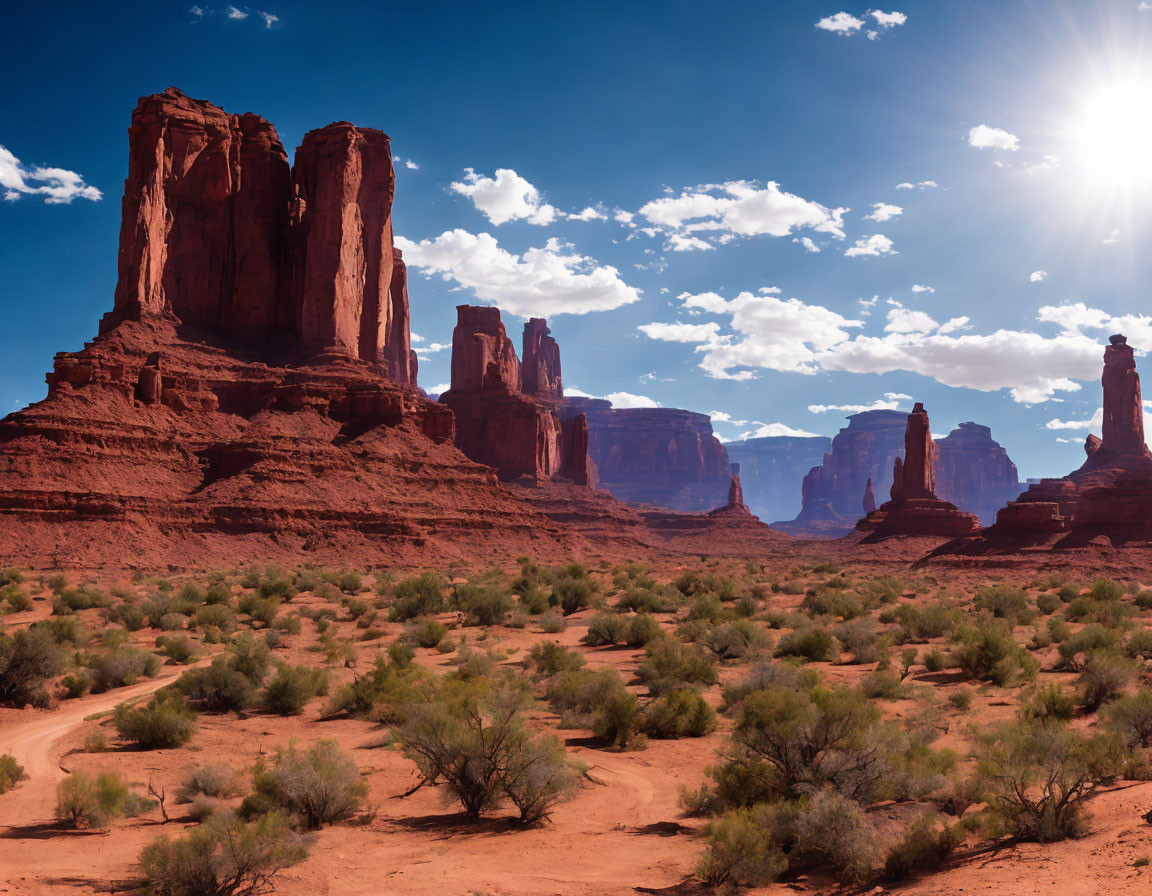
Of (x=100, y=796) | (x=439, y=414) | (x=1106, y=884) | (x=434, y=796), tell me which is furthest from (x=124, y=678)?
(x=439, y=414)

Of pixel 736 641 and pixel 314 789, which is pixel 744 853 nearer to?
pixel 314 789

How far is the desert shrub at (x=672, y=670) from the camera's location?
1470cm

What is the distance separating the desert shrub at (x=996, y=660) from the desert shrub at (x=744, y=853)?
963 centimetres

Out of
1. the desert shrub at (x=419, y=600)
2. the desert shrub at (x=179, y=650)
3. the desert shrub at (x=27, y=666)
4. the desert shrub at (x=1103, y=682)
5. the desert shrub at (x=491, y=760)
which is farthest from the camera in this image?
the desert shrub at (x=419, y=600)

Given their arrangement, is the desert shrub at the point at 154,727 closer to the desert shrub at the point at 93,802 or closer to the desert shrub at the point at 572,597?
the desert shrub at the point at 93,802

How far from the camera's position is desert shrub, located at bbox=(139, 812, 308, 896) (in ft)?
21.6

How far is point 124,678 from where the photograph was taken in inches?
633

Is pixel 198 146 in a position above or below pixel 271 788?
above

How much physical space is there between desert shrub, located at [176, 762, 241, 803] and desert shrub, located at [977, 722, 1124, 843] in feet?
26.4

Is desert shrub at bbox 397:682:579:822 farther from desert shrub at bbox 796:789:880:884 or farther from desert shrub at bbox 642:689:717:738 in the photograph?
desert shrub at bbox 642:689:717:738

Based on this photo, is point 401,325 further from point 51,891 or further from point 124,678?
point 51,891

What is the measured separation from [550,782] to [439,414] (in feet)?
202

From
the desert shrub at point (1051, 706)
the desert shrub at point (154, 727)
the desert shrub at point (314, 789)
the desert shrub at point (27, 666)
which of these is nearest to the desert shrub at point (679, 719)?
the desert shrub at point (1051, 706)

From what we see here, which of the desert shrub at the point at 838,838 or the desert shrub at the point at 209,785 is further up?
the desert shrub at the point at 838,838
